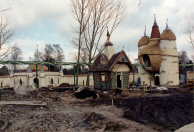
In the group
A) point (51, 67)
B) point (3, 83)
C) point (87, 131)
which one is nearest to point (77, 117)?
point (87, 131)

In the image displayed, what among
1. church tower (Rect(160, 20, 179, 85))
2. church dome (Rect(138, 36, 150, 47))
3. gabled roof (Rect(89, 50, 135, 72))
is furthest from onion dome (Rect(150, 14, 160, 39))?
gabled roof (Rect(89, 50, 135, 72))

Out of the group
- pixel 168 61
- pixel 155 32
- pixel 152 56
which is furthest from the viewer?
pixel 155 32

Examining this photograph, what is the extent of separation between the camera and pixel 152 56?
26.6 metres

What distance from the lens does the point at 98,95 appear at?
48.3ft

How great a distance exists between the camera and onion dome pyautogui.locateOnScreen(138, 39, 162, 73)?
26.7m

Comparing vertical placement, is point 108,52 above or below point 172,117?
above

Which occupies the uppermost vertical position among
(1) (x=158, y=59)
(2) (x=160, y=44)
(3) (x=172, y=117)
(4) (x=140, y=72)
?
(2) (x=160, y=44)

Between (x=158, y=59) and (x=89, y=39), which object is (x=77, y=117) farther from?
(x=158, y=59)

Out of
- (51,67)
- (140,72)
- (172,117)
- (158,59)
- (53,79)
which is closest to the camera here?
(172,117)

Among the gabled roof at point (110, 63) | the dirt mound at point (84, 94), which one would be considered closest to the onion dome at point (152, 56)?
the gabled roof at point (110, 63)

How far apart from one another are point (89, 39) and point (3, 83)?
2269cm

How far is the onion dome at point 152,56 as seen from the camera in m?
26.7

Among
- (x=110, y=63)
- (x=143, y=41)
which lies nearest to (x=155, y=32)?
(x=143, y=41)

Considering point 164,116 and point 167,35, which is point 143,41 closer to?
point 167,35
